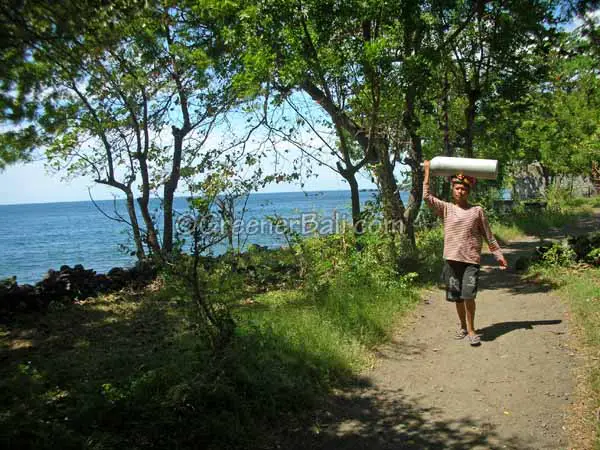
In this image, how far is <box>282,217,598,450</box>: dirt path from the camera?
4.05 m

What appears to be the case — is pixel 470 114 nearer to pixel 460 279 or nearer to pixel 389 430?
pixel 460 279

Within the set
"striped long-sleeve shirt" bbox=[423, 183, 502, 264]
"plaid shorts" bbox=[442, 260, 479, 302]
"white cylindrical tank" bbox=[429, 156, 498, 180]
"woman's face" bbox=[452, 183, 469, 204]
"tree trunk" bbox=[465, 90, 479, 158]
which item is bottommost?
"plaid shorts" bbox=[442, 260, 479, 302]

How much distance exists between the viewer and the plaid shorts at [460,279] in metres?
6.04

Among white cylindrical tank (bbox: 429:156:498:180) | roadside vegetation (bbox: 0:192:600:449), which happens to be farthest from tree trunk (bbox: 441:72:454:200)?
white cylindrical tank (bbox: 429:156:498:180)

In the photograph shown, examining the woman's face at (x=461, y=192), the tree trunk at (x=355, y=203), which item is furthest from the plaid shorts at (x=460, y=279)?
the tree trunk at (x=355, y=203)

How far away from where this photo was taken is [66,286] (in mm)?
10305

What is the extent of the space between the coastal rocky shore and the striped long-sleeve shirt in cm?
672

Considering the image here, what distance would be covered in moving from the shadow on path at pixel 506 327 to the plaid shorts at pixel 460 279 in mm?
626

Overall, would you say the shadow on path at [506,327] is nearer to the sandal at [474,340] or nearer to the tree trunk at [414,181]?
the sandal at [474,340]

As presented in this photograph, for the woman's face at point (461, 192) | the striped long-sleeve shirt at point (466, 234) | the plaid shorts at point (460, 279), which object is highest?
the woman's face at point (461, 192)

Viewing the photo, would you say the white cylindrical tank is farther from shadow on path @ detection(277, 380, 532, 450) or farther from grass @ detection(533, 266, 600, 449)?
shadow on path @ detection(277, 380, 532, 450)

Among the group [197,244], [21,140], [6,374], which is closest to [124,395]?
[197,244]

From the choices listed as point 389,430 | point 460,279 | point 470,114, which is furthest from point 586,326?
point 470,114

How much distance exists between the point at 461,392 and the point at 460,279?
167 cm
